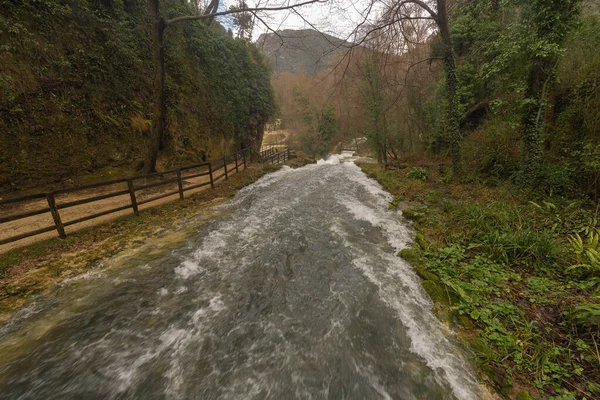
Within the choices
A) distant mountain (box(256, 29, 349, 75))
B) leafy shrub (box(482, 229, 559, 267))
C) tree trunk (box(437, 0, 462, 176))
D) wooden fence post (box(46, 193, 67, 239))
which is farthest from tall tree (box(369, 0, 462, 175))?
wooden fence post (box(46, 193, 67, 239))

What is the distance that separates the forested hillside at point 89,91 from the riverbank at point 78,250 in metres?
3.29

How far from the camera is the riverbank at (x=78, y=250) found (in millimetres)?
3727

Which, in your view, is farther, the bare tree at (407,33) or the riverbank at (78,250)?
the bare tree at (407,33)

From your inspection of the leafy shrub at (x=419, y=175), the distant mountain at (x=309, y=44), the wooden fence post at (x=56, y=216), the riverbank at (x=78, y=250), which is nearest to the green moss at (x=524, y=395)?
the riverbank at (x=78, y=250)

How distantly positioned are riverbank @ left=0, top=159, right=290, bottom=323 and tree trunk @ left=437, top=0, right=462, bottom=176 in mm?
9585

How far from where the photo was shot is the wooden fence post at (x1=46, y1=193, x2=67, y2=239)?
4709mm

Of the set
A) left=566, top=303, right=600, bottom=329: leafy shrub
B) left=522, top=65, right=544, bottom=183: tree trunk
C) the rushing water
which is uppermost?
left=522, top=65, right=544, bottom=183: tree trunk

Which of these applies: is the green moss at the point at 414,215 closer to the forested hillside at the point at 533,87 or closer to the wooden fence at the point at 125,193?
the forested hillside at the point at 533,87

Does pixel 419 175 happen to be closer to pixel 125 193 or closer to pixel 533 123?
pixel 533 123

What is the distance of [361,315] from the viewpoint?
11.5 ft

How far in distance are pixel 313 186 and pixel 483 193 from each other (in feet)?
21.8

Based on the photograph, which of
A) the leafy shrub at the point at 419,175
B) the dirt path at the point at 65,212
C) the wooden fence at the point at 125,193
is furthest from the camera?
the leafy shrub at the point at 419,175

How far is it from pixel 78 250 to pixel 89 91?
6.57 m

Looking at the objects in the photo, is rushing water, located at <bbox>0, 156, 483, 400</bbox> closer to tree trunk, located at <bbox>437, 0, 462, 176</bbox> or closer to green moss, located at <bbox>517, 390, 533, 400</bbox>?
green moss, located at <bbox>517, 390, 533, 400</bbox>
